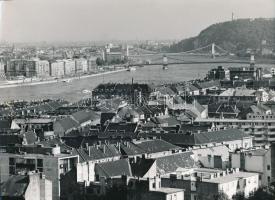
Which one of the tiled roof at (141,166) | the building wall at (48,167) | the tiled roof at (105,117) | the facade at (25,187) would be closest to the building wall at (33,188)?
the facade at (25,187)

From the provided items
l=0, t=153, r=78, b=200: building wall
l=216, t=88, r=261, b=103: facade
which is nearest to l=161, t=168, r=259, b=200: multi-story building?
l=0, t=153, r=78, b=200: building wall

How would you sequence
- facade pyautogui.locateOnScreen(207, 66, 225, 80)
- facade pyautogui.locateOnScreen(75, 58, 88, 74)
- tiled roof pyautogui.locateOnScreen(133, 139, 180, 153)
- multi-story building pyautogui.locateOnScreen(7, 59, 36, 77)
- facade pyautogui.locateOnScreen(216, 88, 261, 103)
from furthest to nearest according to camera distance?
facade pyautogui.locateOnScreen(75, 58, 88, 74) → multi-story building pyautogui.locateOnScreen(7, 59, 36, 77) → facade pyautogui.locateOnScreen(207, 66, 225, 80) → facade pyautogui.locateOnScreen(216, 88, 261, 103) → tiled roof pyautogui.locateOnScreen(133, 139, 180, 153)

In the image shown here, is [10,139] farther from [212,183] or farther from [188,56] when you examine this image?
[188,56]

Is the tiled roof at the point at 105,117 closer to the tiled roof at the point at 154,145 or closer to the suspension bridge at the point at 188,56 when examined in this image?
the tiled roof at the point at 154,145

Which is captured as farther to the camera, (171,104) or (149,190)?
(171,104)

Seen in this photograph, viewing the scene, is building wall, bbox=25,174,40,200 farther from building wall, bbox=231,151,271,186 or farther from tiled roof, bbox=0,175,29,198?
building wall, bbox=231,151,271,186

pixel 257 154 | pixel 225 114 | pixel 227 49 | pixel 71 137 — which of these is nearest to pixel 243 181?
pixel 257 154

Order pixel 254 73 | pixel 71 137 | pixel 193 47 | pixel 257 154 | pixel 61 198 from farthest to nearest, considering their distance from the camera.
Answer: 1. pixel 193 47
2. pixel 254 73
3. pixel 71 137
4. pixel 257 154
5. pixel 61 198

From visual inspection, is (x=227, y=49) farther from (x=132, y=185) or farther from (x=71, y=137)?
(x=132, y=185)
